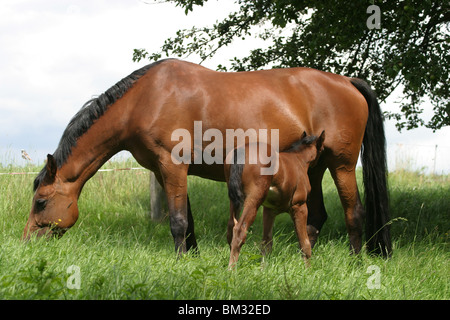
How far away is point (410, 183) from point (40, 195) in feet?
32.6

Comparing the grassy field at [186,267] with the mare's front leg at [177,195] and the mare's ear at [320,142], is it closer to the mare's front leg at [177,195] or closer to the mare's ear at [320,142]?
the mare's front leg at [177,195]

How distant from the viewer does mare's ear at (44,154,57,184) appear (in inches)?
222

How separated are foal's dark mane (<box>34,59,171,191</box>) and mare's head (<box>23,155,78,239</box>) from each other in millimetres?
125

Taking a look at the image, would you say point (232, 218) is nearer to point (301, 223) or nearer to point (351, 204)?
point (301, 223)

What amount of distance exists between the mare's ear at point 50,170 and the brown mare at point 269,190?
2.11 m

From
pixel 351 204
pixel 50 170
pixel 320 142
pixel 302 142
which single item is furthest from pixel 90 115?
pixel 351 204

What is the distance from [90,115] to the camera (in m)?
5.82

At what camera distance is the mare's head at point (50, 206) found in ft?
19.1

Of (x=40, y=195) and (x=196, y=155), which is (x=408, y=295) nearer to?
(x=196, y=155)

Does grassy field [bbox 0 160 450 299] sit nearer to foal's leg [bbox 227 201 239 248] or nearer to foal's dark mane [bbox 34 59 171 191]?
foal's leg [bbox 227 201 239 248]

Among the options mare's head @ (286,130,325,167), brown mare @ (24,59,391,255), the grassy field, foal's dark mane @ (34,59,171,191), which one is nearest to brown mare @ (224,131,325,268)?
mare's head @ (286,130,325,167)
